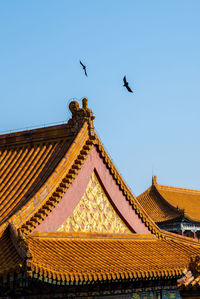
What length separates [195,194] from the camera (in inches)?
2026

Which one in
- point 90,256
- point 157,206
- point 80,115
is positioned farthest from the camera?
point 157,206

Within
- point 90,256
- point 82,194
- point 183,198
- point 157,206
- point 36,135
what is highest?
point 183,198

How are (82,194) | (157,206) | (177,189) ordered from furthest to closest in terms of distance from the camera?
1. (177,189)
2. (157,206)
3. (82,194)

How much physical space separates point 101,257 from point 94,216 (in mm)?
1897

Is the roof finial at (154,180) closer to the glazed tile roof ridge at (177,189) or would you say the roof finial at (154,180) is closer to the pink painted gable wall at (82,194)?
the glazed tile roof ridge at (177,189)

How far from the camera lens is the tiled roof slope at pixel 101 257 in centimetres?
1233

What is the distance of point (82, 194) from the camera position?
1572 centimetres

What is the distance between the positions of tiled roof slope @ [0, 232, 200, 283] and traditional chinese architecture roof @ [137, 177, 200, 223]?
2616 centimetres

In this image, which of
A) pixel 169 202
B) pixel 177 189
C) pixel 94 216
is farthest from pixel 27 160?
pixel 177 189

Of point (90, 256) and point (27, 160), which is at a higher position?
point (27, 160)

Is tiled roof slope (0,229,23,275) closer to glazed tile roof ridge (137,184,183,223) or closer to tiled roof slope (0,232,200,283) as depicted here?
tiled roof slope (0,232,200,283)

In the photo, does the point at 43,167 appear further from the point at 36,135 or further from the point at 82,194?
the point at 36,135

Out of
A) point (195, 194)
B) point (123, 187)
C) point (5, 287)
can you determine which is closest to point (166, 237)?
point (123, 187)

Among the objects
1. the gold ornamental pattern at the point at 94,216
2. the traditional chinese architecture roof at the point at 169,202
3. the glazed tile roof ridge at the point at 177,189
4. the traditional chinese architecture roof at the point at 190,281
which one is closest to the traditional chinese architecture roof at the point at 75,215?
the gold ornamental pattern at the point at 94,216
